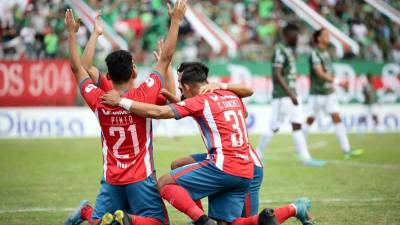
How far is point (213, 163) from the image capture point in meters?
7.66

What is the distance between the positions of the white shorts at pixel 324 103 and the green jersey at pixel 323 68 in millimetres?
90

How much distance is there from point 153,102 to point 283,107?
313 inches

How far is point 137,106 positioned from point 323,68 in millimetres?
9492

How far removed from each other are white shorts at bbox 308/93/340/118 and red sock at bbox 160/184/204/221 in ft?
31.1

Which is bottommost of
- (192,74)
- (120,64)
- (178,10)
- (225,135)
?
(225,135)

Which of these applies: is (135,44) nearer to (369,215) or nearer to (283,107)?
(283,107)

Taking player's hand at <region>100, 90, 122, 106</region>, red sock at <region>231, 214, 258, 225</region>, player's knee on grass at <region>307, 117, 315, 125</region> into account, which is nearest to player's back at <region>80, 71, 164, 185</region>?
player's hand at <region>100, 90, 122, 106</region>

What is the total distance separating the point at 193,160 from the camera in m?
8.30

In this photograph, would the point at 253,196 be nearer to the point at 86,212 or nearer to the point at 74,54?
the point at 86,212

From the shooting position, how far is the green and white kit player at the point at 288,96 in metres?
15.1

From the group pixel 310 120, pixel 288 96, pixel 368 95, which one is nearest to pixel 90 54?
pixel 288 96

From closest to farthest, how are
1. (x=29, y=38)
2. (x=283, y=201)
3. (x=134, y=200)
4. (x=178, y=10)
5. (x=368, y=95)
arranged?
(x=178, y=10) → (x=134, y=200) → (x=283, y=201) → (x=29, y=38) → (x=368, y=95)

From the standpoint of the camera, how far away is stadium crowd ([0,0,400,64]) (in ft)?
81.0

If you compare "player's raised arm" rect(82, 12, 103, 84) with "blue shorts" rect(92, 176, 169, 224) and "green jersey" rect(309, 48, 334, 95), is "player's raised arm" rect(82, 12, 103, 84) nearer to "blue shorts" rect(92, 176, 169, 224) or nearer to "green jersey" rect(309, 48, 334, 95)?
"blue shorts" rect(92, 176, 169, 224)
